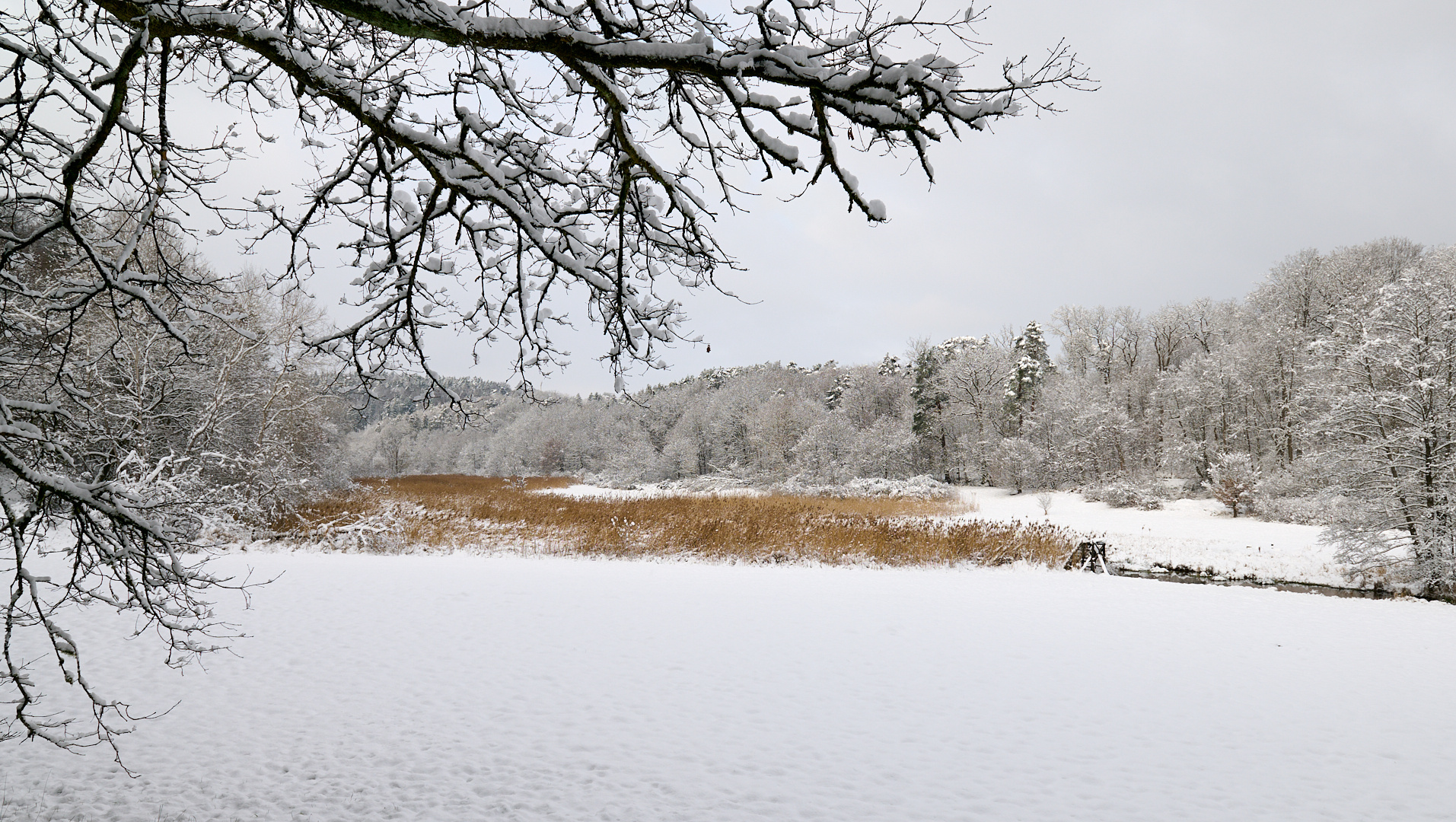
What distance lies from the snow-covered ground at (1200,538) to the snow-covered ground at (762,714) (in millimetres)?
4095

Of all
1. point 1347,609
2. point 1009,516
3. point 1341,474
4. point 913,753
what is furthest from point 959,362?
point 913,753

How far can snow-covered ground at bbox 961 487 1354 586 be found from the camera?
1241cm

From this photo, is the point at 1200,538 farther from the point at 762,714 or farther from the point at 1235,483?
the point at 762,714

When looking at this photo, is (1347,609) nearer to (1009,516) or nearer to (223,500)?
→ (1009,516)

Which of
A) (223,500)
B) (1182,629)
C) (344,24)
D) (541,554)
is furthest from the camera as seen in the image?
(541,554)

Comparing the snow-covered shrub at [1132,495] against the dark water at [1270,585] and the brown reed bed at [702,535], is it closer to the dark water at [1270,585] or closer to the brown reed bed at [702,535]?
the brown reed bed at [702,535]

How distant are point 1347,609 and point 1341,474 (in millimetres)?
3053

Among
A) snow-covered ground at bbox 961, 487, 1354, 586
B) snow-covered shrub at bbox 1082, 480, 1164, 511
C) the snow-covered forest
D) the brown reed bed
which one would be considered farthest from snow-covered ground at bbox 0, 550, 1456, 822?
snow-covered shrub at bbox 1082, 480, 1164, 511

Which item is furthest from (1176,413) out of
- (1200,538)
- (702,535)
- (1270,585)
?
(702,535)

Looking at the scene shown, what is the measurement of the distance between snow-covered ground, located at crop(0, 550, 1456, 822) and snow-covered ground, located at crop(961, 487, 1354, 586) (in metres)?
4.10

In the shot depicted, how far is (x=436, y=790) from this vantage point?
11.8ft

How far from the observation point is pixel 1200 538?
54.2ft

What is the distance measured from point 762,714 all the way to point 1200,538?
1704 cm

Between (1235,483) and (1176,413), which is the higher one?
(1176,413)
